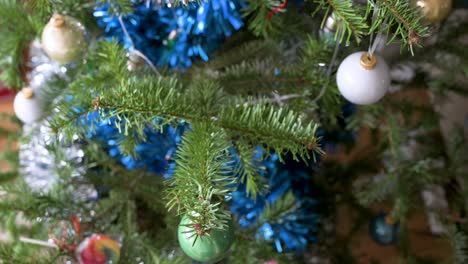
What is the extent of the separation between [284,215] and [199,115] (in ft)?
0.63

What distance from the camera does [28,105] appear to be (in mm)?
558

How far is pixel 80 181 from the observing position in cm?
60

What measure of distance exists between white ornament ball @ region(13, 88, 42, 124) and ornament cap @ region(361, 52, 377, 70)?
15.2 inches

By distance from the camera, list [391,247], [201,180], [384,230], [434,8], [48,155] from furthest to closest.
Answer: [391,247] → [384,230] → [48,155] → [434,8] → [201,180]

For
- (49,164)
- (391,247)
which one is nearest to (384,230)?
(391,247)

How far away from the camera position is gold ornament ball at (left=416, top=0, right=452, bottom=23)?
0.47 metres

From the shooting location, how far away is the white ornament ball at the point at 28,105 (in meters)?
0.56

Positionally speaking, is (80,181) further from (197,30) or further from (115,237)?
(197,30)

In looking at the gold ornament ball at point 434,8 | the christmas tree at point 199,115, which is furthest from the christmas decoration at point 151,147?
the gold ornament ball at point 434,8

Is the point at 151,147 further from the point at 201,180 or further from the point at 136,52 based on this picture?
the point at 201,180

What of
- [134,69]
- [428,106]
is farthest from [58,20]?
[428,106]

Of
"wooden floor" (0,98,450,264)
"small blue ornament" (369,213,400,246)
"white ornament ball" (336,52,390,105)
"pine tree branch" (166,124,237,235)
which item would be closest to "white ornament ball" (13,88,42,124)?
"pine tree branch" (166,124,237,235)

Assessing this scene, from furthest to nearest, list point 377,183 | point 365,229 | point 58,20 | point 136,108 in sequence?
point 365,229 → point 377,183 → point 58,20 → point 136,108

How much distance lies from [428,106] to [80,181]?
0.57m
